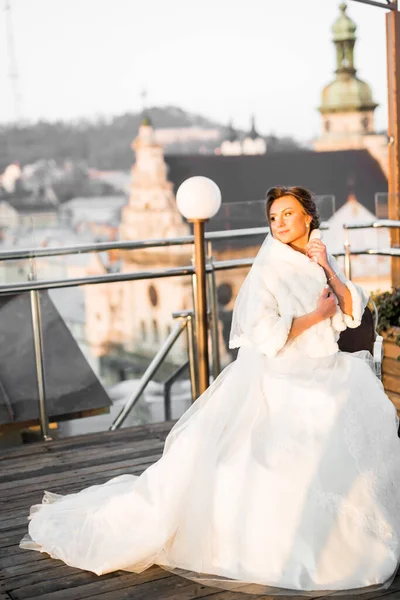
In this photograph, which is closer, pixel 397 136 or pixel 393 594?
pixel 393 594

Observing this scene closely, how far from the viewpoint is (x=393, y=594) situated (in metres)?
2.37

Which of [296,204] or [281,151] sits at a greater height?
[281,151]

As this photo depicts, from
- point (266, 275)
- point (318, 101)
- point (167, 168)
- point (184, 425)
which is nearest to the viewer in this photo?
point (266, 275)

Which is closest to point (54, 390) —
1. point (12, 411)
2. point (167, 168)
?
point (12, 411)

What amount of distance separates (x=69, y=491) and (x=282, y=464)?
46.4 inches

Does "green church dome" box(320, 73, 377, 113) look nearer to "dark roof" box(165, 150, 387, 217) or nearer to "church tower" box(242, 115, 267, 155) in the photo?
"dark roof" box(165, 150, 387, 217)

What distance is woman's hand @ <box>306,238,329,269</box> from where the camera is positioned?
100 inches

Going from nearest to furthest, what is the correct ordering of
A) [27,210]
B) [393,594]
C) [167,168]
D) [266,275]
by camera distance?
1. [393,594]
2. [266,275]
3. [27,210]
4. [167,168]

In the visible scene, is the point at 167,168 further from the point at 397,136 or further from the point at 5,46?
the point at 397,136

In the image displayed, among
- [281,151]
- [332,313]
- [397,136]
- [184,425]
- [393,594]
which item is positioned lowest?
[393,594]

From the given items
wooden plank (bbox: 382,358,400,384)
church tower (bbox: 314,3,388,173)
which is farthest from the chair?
church tower (bbox: 314,3,388,173)

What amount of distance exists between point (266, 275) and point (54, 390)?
6.92ft

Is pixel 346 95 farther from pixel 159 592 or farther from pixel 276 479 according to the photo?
pixel 159 592

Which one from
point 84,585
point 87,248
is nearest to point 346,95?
point 87,248
